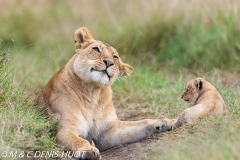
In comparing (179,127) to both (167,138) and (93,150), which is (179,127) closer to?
(167,138)

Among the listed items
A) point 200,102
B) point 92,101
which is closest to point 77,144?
point 92,101

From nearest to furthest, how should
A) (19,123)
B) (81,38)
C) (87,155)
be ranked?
1. (87,155)
2. (19,123)
3. (81,38)

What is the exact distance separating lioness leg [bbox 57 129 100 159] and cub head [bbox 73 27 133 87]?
2.04 ft

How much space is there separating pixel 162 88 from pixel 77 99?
2.66m

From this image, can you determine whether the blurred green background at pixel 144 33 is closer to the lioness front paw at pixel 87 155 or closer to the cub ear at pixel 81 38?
the cub ear at pixel 81 38

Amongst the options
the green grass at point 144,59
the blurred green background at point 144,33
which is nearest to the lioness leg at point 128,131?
the green grass at point 144,59

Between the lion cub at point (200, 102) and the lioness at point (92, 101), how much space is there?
0.30 meters

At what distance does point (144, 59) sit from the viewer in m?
10.2

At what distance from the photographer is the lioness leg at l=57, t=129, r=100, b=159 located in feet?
17.6

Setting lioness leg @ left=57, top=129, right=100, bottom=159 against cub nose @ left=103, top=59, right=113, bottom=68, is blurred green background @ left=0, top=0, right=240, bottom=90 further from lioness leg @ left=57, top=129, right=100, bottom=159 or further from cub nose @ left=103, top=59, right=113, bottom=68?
lioness leg @ left=57, top=129, right=100, bottom=159

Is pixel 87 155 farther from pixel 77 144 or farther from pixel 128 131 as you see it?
pixel 128 131

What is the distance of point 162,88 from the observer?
28.1 feet

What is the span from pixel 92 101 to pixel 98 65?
47 cm

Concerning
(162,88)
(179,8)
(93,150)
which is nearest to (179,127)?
(93,150)
